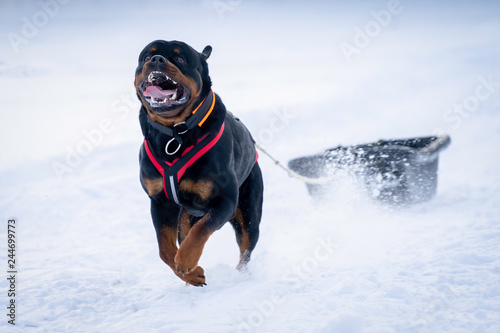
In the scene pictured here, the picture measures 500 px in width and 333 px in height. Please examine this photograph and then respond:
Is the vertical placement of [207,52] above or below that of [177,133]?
above

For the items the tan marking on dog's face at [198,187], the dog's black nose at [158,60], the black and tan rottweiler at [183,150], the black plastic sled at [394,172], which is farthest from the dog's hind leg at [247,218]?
the black plastic sled at [394,172]

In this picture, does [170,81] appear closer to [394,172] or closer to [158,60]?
[158,60]

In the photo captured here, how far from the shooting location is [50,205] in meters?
6.43

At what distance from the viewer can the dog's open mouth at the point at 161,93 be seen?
7.36 feet

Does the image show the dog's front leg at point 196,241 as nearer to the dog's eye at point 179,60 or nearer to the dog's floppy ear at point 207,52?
the dog's eye at point 179,60

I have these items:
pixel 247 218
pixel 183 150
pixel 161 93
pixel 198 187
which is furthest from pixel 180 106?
pixel 247 218

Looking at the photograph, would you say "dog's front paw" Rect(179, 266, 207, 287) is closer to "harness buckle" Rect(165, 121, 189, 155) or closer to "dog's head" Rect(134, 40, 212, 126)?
"harness buckle" Rect(165, 121, 189, 155)

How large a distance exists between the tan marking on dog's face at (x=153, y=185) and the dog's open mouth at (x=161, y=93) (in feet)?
1.51

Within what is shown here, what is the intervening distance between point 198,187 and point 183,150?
0.23m

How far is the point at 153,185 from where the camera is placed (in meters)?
2.52

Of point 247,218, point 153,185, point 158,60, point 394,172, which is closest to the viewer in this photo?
point 158,60

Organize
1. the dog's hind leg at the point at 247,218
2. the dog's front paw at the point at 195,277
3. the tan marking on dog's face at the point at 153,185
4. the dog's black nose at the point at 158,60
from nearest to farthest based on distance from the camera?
1. the dog's black nose at the point at 158,60
2. the dog's front paw at the point at 195,277
3. the tan marking on dog's face at the point at 153,185
4. the dog's hind leg at the point at 247,218

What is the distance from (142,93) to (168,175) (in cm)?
48

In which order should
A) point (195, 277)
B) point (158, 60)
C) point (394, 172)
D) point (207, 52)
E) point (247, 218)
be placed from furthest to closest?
point (394, 172) < point (247, 218) < point (207, 52) < point (195, 277) < point (158, 60)
